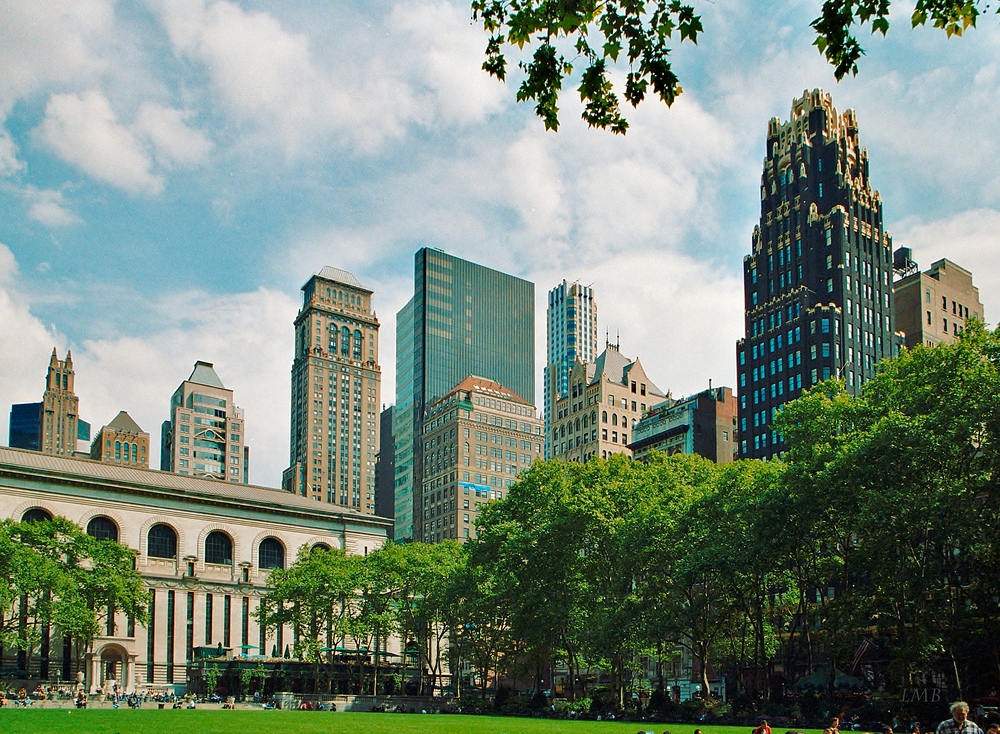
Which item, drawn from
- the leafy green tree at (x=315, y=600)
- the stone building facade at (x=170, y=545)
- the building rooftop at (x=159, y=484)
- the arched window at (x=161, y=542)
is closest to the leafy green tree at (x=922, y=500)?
the leafy green tree at (x=315, y=600)

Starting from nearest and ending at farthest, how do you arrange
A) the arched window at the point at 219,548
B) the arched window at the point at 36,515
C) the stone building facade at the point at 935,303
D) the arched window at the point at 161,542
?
the arched window at the point at 36,515
the arched window at the point at 161,542
the arched window at the point at 219,548
the stone building facade at the point at 935,303

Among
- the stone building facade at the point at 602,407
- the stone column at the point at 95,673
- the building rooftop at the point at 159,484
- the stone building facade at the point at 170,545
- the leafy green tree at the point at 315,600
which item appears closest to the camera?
the leafy green tree at the point at 315,600

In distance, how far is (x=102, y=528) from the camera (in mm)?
105625

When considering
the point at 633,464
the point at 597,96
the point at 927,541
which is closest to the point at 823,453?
the point at 927,541

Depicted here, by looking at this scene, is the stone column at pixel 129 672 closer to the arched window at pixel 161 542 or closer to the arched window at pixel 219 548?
the arched window at pixel 161 542

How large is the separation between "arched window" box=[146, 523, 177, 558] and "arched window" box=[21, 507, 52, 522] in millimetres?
10527

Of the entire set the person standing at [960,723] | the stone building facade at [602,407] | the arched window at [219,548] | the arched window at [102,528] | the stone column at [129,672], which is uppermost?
the stone building facade at [602,407]

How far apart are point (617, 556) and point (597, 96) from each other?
5870 cm

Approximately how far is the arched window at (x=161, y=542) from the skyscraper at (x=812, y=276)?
64.3 m

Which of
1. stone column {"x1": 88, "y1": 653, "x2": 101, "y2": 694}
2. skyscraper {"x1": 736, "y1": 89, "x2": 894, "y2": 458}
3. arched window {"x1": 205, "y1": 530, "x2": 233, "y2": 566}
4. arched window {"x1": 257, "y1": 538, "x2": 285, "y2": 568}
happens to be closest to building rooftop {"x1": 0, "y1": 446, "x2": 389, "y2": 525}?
arched window {"x1": 257, "y1": 538, "x2": 285, "y2": 568}

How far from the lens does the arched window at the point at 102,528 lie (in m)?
105

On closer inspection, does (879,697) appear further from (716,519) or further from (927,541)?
(716,519)

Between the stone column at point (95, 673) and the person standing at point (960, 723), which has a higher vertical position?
the person standing at point (960, 723)

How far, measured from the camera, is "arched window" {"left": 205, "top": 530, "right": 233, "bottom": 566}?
371 feet
